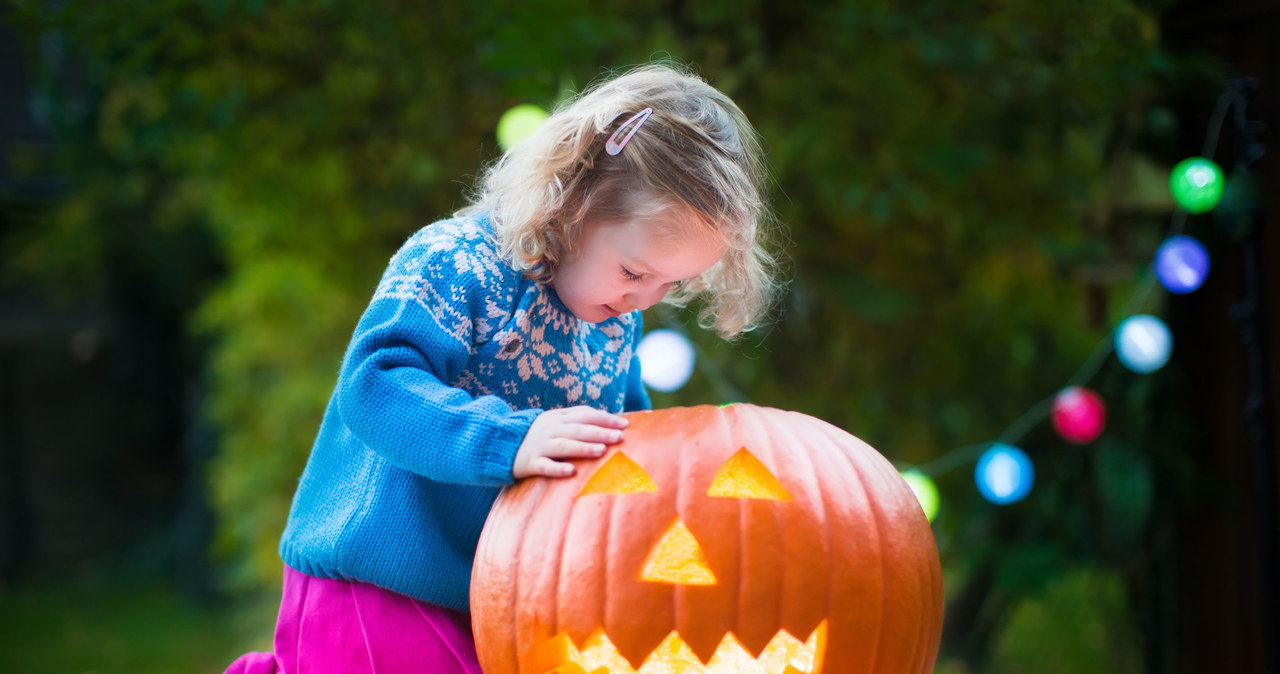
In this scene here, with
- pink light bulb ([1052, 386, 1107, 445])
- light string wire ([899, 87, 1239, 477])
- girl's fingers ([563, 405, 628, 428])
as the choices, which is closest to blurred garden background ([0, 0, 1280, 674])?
light string wire ([899, 87, 1239, 477])

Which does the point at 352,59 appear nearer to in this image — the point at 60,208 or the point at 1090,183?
the point at 1090,183

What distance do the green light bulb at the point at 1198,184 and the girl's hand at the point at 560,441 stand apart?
6.37 ft

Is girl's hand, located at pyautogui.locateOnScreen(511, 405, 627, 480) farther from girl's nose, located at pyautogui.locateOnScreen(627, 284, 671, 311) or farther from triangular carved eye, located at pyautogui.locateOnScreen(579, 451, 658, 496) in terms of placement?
girl's nose, located at pyautogui.locateOnScreen(627, 284, 671, 311)

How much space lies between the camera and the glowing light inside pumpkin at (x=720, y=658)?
1.22 metres

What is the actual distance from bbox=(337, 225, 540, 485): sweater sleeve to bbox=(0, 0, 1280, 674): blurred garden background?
1270 millimetres

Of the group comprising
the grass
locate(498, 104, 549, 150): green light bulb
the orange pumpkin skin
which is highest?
locate(498, 104, 549, 150): green light bulb

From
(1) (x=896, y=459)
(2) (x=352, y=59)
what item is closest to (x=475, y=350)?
(2) (x=352, y=59)

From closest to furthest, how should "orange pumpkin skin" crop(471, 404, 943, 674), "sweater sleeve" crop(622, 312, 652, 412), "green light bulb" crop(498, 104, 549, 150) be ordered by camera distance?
"orange pumpkin skin" crop(471, 404, 943, 674) → "sweater sleeve" crop(622, 312, 652, 412) → "green light bulb" crop(498, 104, 549, 150)

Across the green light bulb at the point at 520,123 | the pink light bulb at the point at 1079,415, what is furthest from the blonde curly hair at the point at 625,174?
the pink light bulb at the point at 1079,415

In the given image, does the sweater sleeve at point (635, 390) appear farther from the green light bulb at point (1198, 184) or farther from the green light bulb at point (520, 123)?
the green light bulb at point (1198, 184)

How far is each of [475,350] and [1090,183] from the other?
2321 millimetres

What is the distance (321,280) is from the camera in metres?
3.47

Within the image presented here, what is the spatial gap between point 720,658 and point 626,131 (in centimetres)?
67

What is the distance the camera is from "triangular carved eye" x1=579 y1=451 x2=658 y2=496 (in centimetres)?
125
